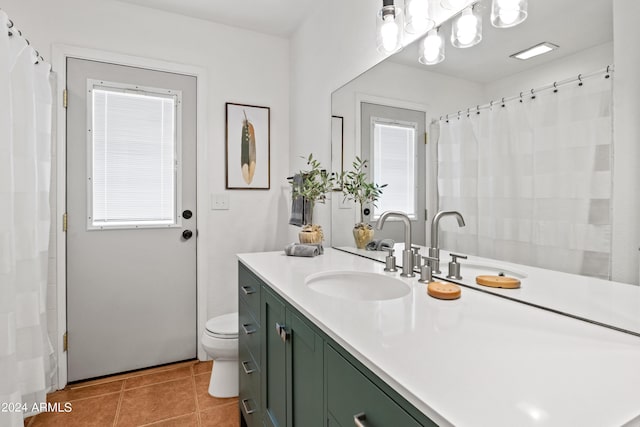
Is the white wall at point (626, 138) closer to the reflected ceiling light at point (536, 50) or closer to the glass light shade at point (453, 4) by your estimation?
the reflected ceiling light at point (536, 50)

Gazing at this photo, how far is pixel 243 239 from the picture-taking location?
2.58 metres

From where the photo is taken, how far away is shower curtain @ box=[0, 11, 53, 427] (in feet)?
4.46

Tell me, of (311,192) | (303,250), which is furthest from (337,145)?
(303,250)

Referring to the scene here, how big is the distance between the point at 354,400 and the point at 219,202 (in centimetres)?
201

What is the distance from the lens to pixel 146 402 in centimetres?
195

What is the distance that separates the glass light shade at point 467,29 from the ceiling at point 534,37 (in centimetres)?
2

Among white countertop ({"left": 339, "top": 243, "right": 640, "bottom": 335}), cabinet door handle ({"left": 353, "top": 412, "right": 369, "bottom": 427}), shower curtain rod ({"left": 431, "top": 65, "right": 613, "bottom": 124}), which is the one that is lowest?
cabinet door handle ({"left": 353, "top": 412, "right": 369, "bottom": 427})

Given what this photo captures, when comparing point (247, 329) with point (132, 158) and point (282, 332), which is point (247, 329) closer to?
point (282, 332)

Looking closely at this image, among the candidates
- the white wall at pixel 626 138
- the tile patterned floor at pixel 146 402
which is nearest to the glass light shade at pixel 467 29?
the white wall at pixel 626 138

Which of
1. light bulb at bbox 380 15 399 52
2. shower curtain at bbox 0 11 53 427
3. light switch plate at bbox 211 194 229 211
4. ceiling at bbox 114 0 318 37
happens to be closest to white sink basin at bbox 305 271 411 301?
light bulb at bbox 380 15 399 52

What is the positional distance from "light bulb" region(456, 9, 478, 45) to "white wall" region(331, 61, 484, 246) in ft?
0.44

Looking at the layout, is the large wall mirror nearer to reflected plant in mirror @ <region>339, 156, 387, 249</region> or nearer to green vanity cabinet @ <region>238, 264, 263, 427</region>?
reflected plant in mirror @ <region>339, 156, 387, 249</region>

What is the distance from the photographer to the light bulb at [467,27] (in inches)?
46.6

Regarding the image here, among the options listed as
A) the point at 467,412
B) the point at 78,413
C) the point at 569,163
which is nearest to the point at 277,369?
the point at 467,412
